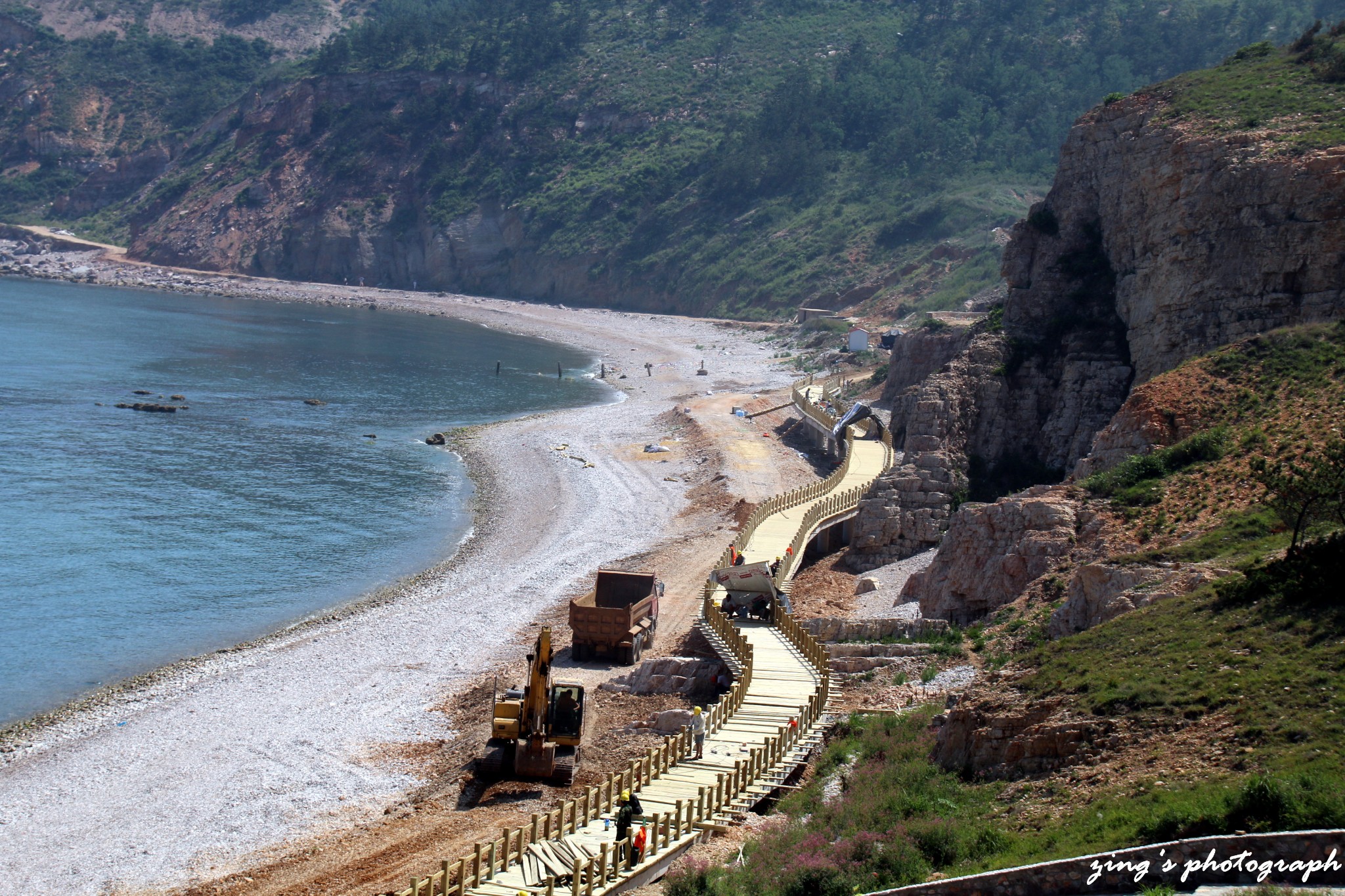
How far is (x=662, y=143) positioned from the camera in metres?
153

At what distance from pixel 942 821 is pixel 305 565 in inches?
1192

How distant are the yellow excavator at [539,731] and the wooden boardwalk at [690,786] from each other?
3.31ft

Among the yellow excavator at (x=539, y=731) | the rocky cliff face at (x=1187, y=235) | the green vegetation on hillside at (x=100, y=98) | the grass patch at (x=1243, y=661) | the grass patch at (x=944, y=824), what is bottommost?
the yellow excavator at (x=539, y=731)

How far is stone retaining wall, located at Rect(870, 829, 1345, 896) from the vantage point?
11047 mm

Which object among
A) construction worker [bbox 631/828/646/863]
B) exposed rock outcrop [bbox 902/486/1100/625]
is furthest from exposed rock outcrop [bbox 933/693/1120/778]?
exposed rock outcrop [bbox 902/486/1100/625]

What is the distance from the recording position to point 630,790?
62.7ft

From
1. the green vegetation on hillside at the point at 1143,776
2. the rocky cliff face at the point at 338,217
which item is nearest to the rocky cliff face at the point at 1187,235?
the green vegetation on hillside at the point at 1143,776

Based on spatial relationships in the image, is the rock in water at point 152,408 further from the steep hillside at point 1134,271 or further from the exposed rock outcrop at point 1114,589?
the exposed rock outcrop at point 1114,589

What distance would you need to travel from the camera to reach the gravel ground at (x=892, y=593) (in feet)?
104

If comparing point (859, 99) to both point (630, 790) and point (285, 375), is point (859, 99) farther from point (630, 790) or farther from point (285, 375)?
point (630, 790)

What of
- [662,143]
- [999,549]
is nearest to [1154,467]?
[999,549]

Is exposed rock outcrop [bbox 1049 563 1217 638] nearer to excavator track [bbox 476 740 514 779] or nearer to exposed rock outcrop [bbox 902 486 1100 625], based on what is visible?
exposed rock outcrop [bbox 902 486 1100 625]

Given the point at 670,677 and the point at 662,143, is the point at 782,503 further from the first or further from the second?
the point at 662,143

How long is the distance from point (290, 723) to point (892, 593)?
649 inches
